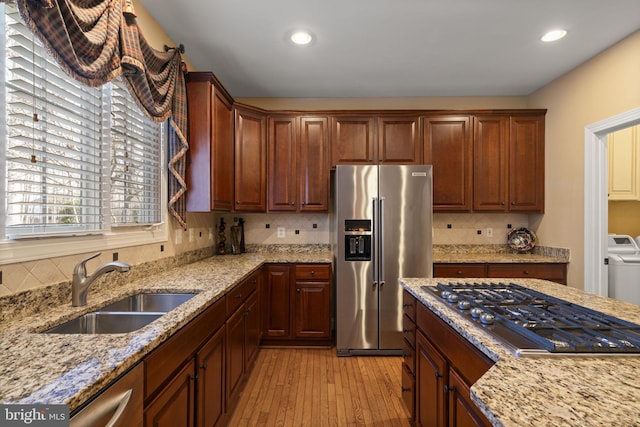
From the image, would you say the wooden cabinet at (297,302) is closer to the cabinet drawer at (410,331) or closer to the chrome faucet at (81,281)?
the cabinet drawer at (410,331)

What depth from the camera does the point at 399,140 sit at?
3.28 meters

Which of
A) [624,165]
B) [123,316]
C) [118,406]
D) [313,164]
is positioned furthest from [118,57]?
[624,165]

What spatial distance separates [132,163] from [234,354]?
1.42 metres

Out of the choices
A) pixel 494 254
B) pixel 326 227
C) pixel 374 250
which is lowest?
pixel 494 254

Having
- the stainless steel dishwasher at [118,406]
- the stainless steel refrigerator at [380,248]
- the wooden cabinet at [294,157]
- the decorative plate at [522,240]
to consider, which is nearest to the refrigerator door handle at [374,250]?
the stainless steel refrigerator at [380,248]

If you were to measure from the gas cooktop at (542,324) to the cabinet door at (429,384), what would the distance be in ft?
0.89

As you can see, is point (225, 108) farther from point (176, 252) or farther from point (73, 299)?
point (73, 299)

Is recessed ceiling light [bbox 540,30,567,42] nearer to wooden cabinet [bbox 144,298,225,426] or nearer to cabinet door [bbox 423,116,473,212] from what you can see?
cabinet door [bbox 423,116,473,212]

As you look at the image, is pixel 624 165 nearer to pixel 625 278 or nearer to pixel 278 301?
pixel 625 278

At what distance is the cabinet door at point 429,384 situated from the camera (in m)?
1.34

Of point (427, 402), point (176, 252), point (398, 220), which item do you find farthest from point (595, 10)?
point (176, 252)

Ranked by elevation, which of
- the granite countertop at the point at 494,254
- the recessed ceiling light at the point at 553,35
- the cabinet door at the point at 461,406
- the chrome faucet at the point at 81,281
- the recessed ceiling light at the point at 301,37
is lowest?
the cabinet door at the point at 461,406

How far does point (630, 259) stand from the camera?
9.37 ft

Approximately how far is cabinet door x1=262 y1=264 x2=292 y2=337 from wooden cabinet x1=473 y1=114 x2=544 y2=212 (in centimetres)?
227
